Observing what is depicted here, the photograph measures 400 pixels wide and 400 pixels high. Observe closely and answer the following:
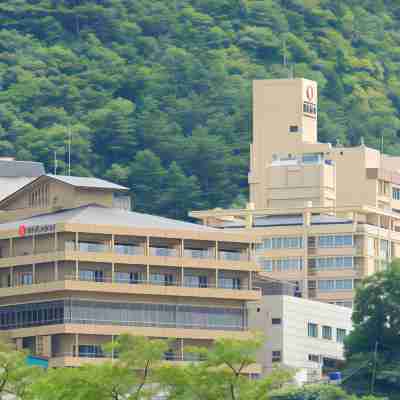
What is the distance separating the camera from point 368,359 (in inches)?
7712

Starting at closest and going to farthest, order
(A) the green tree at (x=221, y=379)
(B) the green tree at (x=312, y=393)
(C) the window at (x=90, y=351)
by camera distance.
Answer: (A) the green tree at (x=221, y=379)
(B) the green tree at (x=312, y=393)
(C) the window at (x=90, y=351)

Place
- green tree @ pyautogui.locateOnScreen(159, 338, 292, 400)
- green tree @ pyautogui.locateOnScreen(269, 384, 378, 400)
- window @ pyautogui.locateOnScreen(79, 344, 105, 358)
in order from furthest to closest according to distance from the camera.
Answer: window @ pyautogui.locateOnScreen(79, 344, 105, 358), green tree @ pyautogui.locateOnScreen(269, 384, 378, 400), green tree @ pyautogui.locateOnScreen(159, 338, 292, 400)

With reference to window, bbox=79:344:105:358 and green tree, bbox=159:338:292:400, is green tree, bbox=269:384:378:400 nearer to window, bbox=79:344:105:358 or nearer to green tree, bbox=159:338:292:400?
window, bbox=79:344:105:358

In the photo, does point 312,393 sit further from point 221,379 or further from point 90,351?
point 221,379

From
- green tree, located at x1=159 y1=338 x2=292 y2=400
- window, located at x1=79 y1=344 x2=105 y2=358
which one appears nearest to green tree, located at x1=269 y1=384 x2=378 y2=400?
window, located at x1=79 y1=344 x2=105 y2=358

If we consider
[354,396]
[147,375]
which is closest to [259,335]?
[147,375]

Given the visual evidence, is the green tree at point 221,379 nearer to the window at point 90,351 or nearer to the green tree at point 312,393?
the green tree at point 312,393

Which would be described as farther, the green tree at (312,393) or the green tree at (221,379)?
the green tree at (312,393)

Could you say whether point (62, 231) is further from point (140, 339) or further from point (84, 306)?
point (140, 339)

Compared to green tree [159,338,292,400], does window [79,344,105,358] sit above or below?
above

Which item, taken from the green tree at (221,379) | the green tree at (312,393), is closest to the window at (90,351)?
the green tree at (312,393)

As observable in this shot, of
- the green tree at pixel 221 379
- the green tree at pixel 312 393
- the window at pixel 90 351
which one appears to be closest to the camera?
the green tree at pixel 221 379

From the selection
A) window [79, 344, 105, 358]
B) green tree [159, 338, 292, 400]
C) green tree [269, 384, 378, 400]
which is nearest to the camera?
green tree [159, 338, 292, 400]

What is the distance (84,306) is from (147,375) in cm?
3939
